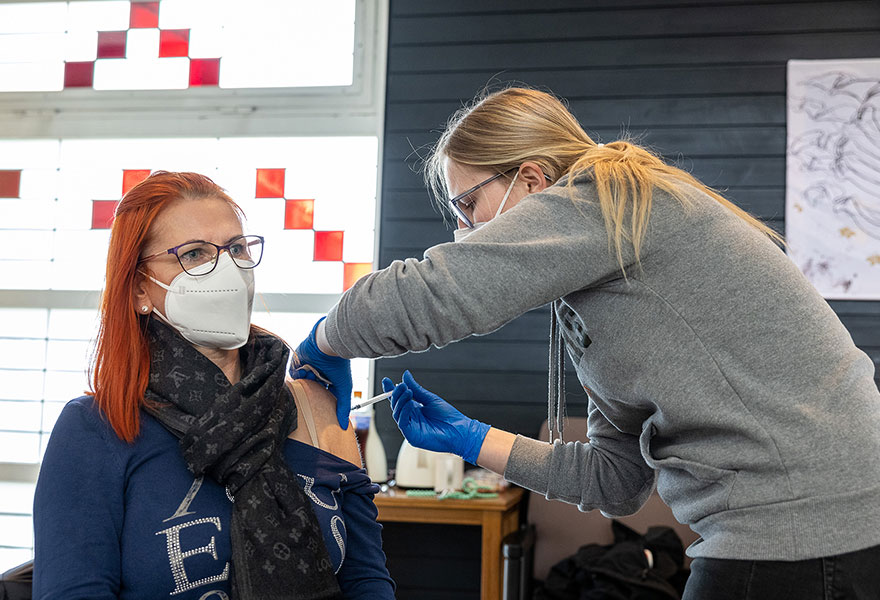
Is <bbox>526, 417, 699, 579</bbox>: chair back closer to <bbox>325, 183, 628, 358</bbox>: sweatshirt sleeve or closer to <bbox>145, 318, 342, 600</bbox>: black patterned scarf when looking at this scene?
A: <bbox>145, 318, 342, 600</bbox>: black patterned scarf

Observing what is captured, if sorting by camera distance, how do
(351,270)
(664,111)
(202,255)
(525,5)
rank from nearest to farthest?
(202,255), (664,111), (525,5), (351,270)

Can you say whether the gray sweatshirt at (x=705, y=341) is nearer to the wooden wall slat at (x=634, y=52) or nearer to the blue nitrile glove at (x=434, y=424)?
the blue nitrile glove at (x=434, y=424)

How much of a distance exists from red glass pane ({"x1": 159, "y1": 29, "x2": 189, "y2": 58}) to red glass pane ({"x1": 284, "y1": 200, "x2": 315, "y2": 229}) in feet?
2.71

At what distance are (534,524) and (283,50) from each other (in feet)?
7.12

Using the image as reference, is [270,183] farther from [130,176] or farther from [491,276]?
[491,276]

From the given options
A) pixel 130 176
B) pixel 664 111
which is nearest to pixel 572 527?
pixel 664 111

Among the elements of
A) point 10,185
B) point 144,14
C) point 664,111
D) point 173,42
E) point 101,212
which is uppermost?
point 144,14

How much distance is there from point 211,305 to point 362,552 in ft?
1.70

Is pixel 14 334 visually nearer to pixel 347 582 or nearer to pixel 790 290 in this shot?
pixel 347 582

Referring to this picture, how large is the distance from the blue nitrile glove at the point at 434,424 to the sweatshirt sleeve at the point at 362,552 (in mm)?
138

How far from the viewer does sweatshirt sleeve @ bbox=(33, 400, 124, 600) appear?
118cm

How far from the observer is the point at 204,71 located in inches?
138

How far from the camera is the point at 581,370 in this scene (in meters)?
1.23

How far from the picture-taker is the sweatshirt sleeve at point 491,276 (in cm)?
105
